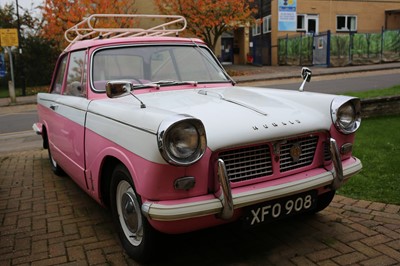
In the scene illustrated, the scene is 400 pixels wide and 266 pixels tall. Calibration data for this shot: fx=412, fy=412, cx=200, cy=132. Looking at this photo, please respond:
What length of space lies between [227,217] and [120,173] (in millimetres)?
904

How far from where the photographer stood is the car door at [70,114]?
385cm

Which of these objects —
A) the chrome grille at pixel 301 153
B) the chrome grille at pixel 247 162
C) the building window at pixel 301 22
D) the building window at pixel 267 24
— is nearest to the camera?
the chrome grille at pixel 247 162

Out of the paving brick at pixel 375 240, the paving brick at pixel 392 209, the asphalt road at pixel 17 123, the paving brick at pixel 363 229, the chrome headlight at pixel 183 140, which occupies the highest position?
the chrome headlight at pixel 183 140

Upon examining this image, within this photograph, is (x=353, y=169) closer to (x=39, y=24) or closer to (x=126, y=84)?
(x=126, y=84)

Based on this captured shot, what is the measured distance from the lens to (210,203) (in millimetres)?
2561

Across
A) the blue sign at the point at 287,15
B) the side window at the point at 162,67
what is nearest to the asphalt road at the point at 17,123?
the side window at the point at 162,67

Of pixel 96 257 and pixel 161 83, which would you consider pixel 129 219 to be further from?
pixel 161 83

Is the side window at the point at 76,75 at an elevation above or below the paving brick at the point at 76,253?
above

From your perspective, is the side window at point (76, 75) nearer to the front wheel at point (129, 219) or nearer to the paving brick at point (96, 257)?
the front wheel at point (129, 219)

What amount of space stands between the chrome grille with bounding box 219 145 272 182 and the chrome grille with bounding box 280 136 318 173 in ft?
0.47

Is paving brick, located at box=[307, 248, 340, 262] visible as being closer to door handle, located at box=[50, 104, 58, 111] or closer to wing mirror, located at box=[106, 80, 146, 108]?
wing mirror, located at box=[106, 80, 146, 108]

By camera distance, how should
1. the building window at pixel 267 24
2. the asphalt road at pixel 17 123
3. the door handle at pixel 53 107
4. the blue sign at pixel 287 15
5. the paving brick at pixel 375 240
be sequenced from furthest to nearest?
1. the building window at pixel 267 24
2. the blue sign at pixel 287 15
3. the asphalt road at pixel 17 123
4. the door handle at pixel 53 107
5. the paving brick at pixel 375 240

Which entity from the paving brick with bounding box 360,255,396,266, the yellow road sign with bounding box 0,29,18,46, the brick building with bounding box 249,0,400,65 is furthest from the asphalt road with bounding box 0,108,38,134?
the brick building with bounding box 249,0,400,65

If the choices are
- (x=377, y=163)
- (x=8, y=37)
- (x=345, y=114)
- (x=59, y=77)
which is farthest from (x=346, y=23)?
(x=345, y=114)
